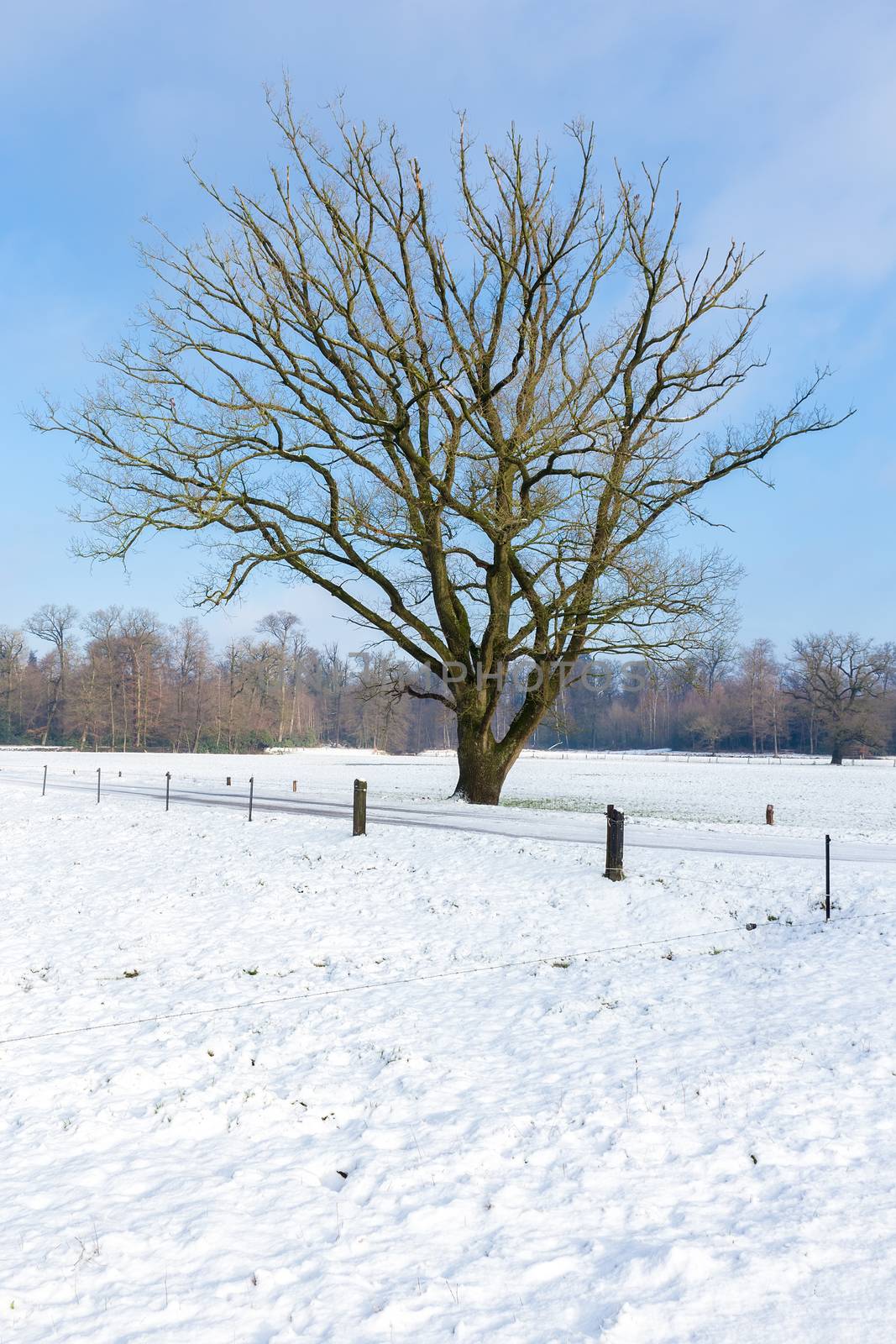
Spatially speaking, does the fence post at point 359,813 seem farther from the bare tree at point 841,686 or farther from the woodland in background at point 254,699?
the bare tree at point 841,686

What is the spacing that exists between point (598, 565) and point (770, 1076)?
15519 millimetres

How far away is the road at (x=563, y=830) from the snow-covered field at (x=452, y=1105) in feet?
6.71

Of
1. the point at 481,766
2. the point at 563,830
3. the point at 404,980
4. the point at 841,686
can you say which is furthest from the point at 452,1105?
the point at 841,686

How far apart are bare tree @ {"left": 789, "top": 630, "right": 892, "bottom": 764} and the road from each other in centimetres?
5971

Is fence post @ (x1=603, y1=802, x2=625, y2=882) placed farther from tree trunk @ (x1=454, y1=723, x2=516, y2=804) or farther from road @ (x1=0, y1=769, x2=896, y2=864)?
tree trunk @ (x1=454, y1=723, x2=516, y2=804)

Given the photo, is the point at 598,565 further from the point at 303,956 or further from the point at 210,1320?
the point at 210,1320

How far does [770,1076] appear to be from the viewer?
23.0 ft

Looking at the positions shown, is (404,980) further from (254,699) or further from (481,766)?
(254,699)

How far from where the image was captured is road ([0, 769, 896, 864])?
16172mm

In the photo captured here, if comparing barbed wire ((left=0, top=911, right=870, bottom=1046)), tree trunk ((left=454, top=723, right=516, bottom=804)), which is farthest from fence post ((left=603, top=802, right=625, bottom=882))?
tree trunk ((left=454, top=723, right=516, bottom=804))

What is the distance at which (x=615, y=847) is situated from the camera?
13438 mm

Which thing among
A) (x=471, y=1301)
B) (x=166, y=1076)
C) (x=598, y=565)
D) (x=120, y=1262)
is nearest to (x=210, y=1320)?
(x=120, y=1262)

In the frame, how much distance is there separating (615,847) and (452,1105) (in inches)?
283

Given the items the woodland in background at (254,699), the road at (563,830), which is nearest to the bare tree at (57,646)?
the woodland in background at (254,699)
